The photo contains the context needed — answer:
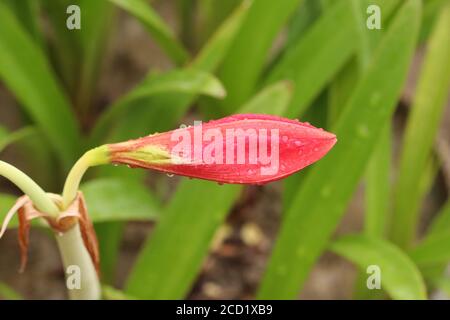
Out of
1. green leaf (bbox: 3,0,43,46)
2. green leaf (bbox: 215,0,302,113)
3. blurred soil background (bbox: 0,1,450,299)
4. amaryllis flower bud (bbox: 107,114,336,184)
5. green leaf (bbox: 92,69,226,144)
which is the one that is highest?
green leaf (bbox: 3,0,43,46)

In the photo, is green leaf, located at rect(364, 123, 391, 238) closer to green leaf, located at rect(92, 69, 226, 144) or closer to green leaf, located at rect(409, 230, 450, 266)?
green leaf, located at rect(409, 230, 450, 266)

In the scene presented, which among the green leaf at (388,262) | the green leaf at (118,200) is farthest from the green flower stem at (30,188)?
the green leaf at (388,262)

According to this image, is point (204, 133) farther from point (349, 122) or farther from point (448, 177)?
point (448, 177)

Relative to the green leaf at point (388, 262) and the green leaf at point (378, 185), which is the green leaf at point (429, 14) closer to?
the green leaf at point (378, 185)

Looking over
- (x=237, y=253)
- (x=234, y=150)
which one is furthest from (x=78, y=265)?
(x=237, y=253)

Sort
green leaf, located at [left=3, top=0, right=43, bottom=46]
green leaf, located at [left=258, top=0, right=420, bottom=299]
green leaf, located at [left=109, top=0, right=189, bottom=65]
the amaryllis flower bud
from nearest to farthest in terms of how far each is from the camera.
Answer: the amaryllis flower bud → green leaf, located at [left=258, top=0, right=420, bottom=299] → green leaf, located at [left=109, top=0, right=189, bottom=65] → green leaf, located at [left=3, top=0, right=43, bottom=46]

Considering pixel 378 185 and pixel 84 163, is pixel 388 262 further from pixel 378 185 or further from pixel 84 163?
pixel 84 163

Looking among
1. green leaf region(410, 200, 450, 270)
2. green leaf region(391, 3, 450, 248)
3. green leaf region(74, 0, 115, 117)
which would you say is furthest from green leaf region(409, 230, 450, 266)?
green leaf region(74, 0, 115, 117)
